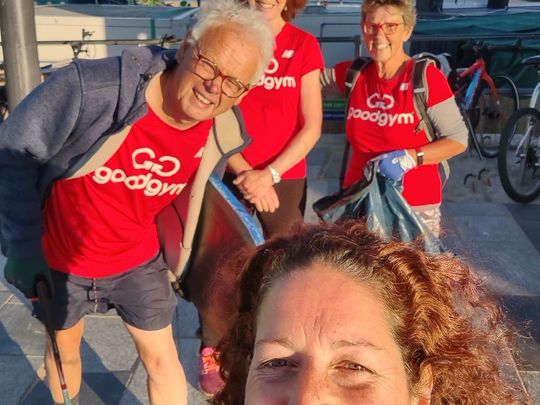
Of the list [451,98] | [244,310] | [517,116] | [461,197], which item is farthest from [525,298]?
[244,310]

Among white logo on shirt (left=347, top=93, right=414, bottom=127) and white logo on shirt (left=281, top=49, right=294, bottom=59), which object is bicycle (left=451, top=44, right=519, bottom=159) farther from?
white logo on shirt (left=281, top=49, right=294, bottom=59)

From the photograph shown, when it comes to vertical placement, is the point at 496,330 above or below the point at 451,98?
below

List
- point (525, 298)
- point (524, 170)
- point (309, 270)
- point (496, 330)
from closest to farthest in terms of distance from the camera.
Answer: point (309, 270)
point (496, 330)
point (525, 298)
point (524, 170)

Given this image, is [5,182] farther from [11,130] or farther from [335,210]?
[335,210]

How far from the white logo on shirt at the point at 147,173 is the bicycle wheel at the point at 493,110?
579cm

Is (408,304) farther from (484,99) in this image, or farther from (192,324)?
(484,99)

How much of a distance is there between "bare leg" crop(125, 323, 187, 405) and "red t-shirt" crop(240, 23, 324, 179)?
3.15 feet

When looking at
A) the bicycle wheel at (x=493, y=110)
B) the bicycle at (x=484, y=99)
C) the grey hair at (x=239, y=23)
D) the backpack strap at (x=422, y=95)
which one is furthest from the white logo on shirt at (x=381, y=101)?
the bicycle wheel at (x=493, y=110)

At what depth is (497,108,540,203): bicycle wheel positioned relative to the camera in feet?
19.9

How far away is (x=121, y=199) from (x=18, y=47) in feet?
4.80

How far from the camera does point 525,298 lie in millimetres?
4203

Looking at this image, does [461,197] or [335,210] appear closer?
[335,210]

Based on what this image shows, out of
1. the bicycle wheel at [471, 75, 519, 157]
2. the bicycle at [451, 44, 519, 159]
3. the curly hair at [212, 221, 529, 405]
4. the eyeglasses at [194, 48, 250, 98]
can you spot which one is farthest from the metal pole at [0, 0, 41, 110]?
the bicycle wheel at [471, 75, 519, 157]

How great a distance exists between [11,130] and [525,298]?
3.28 metres
